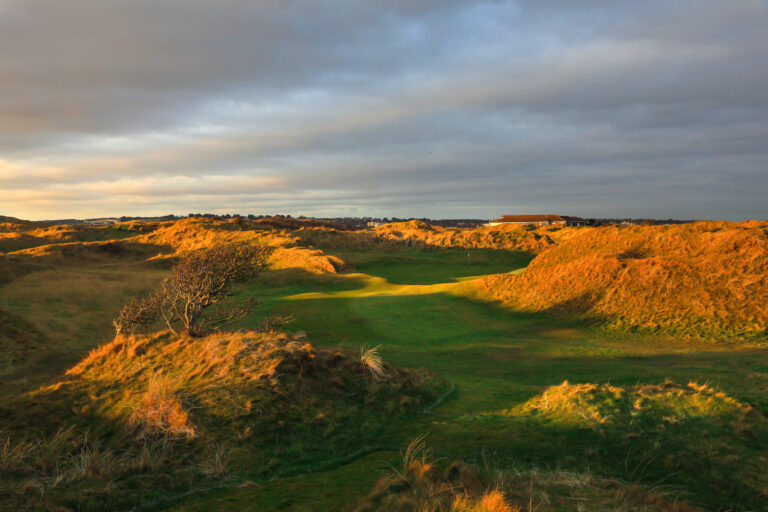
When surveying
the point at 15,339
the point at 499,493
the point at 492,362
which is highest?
the point at 499,493

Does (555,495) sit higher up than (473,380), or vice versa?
(555,495)

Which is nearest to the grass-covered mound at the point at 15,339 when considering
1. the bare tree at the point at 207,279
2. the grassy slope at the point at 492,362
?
the bare tree at the point at 207,279

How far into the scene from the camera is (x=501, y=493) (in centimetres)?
521

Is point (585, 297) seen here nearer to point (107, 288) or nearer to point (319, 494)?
point (319, 494)

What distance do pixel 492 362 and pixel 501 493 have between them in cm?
1393

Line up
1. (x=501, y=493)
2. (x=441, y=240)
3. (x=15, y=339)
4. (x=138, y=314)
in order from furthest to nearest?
(x=441, y=240) < (x=15, y=339) < (x=138, y=314) < (x=501, y=493)

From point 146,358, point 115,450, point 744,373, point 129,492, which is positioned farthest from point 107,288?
point 744,373

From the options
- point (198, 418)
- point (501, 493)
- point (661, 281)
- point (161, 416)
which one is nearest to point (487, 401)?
point (501, 493)

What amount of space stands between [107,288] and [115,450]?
3303 cm

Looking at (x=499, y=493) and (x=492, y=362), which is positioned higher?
(x=499, y=493)

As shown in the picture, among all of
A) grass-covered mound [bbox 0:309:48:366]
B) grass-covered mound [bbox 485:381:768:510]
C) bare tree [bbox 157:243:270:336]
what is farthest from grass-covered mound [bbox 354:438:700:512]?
grass-covered mound [bbox 0:309:48:366]

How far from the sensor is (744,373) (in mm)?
14258

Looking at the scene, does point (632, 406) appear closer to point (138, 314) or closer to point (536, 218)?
point (138, 314)

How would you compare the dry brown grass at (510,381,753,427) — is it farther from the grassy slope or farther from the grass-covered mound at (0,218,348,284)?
→ the grass-covered mound at (0,218,348,284)
